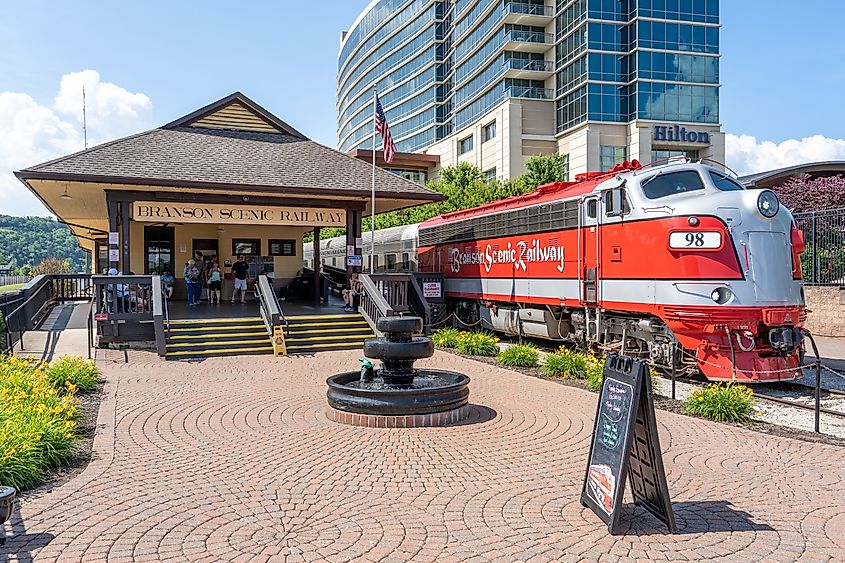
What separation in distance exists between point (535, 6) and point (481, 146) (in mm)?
12895

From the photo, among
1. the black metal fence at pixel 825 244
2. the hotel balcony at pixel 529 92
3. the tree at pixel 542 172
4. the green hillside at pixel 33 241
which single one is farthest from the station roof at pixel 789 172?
the green hillside at pixel 33 241

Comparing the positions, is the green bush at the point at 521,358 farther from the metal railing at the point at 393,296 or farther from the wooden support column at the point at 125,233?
the wooden support column at the point at 125,233

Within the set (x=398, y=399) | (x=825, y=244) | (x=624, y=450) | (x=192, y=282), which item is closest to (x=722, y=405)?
(x=398, y=399)

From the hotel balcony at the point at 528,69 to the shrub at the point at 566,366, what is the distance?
49748mm

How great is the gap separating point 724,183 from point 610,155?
4444 centimetres

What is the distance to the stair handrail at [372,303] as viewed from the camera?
16.8 m

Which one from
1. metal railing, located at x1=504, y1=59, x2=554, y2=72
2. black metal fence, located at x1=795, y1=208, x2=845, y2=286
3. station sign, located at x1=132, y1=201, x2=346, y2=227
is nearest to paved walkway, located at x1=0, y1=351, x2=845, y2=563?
station sign, located at x1=132, y1=201, x2=346, y2=227

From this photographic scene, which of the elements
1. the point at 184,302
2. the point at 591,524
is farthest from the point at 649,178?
the point at 184,302

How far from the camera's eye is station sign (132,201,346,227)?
58.4 ft

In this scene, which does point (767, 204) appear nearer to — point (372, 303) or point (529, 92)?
point (372, 303)

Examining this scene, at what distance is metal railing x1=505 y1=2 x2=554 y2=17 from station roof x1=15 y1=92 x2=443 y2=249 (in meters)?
42.1

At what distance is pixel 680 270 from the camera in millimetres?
11297

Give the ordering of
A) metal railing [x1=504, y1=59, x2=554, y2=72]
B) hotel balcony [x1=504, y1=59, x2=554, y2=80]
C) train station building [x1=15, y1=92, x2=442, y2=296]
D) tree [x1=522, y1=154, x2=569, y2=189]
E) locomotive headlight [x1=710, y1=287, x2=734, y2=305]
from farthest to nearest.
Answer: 1. metal railing [x1=504, y1=59, x2=554, y2=72]
2. hotel balcony [x1=504, y1=59, x2=554, y2=80]
3. tree [x1=522, y1=154, x2=569, y2=189]
4. train station building [x1=15, y1=92, x2=442, y2=296]
5. locomotive headlight [x1=710, y1=287, x2=734, y2=305]

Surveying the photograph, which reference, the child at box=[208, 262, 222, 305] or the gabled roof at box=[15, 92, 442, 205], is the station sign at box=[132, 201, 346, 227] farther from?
the child at box=[208, 262, 222, 305]
